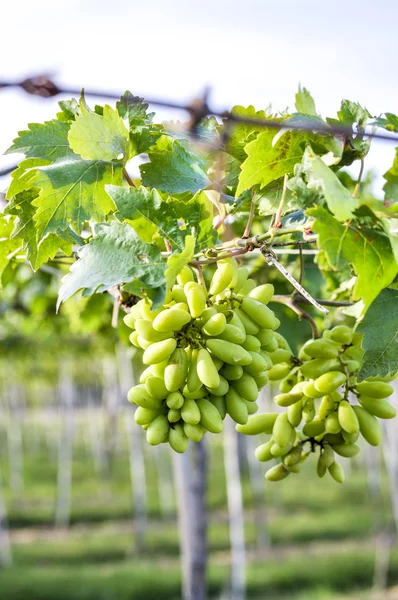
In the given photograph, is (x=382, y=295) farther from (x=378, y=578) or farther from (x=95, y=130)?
(x=378, y=578)

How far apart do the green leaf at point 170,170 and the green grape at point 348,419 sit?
485mm

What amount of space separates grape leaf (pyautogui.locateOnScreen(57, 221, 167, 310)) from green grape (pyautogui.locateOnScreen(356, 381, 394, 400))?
48cm

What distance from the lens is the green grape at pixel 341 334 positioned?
3.95 ft

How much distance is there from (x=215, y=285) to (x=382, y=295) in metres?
0.27

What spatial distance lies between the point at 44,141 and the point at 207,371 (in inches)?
22.7

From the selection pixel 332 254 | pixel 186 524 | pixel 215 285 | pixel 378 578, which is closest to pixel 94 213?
pixel 215 285

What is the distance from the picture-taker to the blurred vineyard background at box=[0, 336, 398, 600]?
8.52 m

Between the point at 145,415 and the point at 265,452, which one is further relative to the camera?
the point at 265,452

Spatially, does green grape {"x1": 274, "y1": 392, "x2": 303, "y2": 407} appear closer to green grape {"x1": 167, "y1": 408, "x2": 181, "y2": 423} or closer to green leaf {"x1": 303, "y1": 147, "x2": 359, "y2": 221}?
green grape {"x1": 167, "y1": 408, "x2": 181, "y2": 423}

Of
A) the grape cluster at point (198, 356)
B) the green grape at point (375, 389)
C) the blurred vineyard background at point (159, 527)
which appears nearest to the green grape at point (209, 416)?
the grape cluster at point (198, 356)

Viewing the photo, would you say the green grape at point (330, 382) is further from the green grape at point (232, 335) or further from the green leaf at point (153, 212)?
the green leaf at point (153, 212)

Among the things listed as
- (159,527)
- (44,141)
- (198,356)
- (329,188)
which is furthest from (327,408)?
(159,527)

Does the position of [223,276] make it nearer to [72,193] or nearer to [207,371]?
[207,371]

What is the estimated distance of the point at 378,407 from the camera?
1211 millimetres
